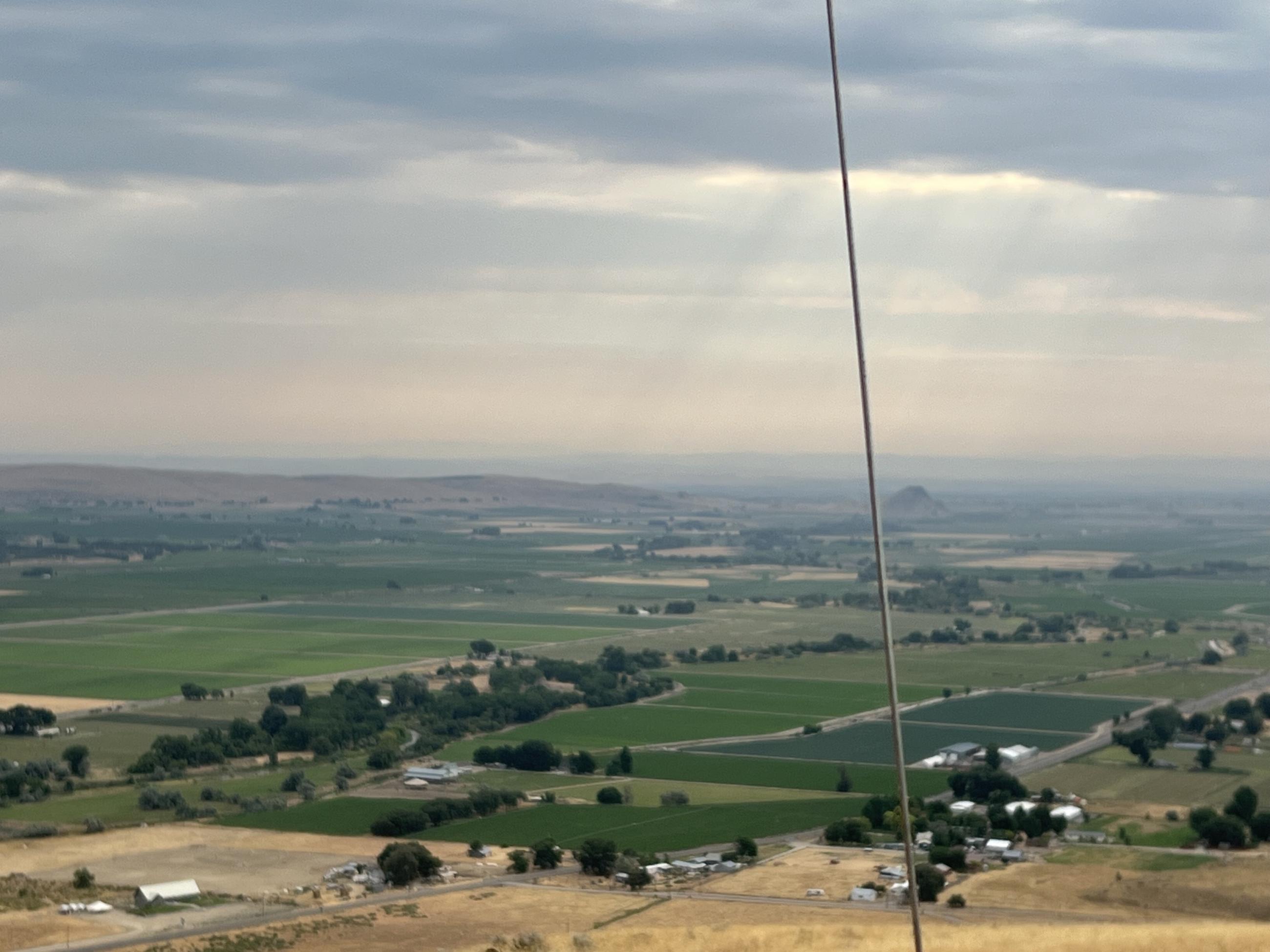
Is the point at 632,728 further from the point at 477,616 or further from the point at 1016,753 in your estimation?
the point at 477,616

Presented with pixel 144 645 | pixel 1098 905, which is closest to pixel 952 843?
pixel 1098 905

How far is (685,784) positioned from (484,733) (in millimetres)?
19029

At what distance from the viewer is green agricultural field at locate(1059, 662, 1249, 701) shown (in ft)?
321

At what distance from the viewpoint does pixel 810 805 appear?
65.6 m

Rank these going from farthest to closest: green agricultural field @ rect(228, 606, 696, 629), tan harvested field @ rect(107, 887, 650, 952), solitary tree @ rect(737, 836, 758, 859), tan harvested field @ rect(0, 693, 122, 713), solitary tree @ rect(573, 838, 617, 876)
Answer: green agricultural field @ rect(228, 606, 696, 629) → tan harvested field @ rect(0, 693, 122, 713) → solitary tree @ rect(737, 836, 758, 859) → solitary tree @ rect(573, 838, 617, 876) → tan harvested field @ rect(107, 887, 650, 952)

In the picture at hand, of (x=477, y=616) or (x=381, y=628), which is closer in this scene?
(x=381, y=628)

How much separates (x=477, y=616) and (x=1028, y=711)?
212 ft

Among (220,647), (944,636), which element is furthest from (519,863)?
(944,636)

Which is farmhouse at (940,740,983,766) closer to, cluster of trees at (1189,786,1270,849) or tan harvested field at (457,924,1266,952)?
cluster of trees at (1189,786,1270,849)

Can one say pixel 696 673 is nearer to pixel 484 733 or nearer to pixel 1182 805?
pixel 484 733

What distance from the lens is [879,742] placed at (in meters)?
82.5

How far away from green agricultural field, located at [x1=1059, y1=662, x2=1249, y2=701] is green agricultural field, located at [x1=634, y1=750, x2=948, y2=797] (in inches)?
1117

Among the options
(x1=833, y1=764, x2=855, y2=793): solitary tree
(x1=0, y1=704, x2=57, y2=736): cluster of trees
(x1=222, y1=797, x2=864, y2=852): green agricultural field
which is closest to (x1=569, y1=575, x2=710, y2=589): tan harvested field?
(x1=0, y1=704, x2=57, y2=736): cluster of trees

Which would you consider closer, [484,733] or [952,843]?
[952,843]
